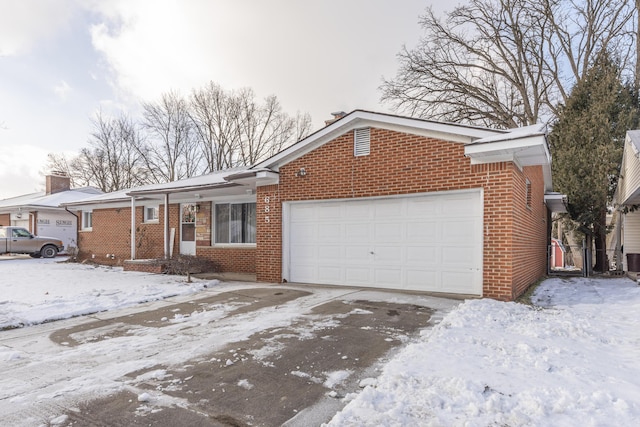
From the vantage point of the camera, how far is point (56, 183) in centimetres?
2653

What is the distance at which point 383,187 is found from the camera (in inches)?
314

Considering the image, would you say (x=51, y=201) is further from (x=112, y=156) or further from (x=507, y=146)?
(x=507, y=146)

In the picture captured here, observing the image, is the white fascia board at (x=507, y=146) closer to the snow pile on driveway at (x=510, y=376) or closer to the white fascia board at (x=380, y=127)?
the white fascia board at (x=380, y=127)

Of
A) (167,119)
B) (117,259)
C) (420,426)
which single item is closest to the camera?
(420,426)

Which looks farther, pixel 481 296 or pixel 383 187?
pixel 383 187

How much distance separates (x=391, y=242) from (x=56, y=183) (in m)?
28.4

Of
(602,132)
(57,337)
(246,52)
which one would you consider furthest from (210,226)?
(602,132)

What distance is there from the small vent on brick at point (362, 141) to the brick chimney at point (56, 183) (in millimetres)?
27308

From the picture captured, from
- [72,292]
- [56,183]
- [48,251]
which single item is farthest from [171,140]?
[72,292]

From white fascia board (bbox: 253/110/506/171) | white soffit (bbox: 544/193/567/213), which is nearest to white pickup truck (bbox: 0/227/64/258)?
white fascia board (bbox: 253/110/506/171)

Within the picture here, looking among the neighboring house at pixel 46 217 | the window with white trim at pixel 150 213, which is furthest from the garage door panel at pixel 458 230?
the neighboring house at pixel 46 217

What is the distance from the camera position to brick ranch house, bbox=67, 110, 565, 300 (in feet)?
22.4

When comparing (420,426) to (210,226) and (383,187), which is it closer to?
(383,187)

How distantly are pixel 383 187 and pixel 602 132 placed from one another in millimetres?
11954
